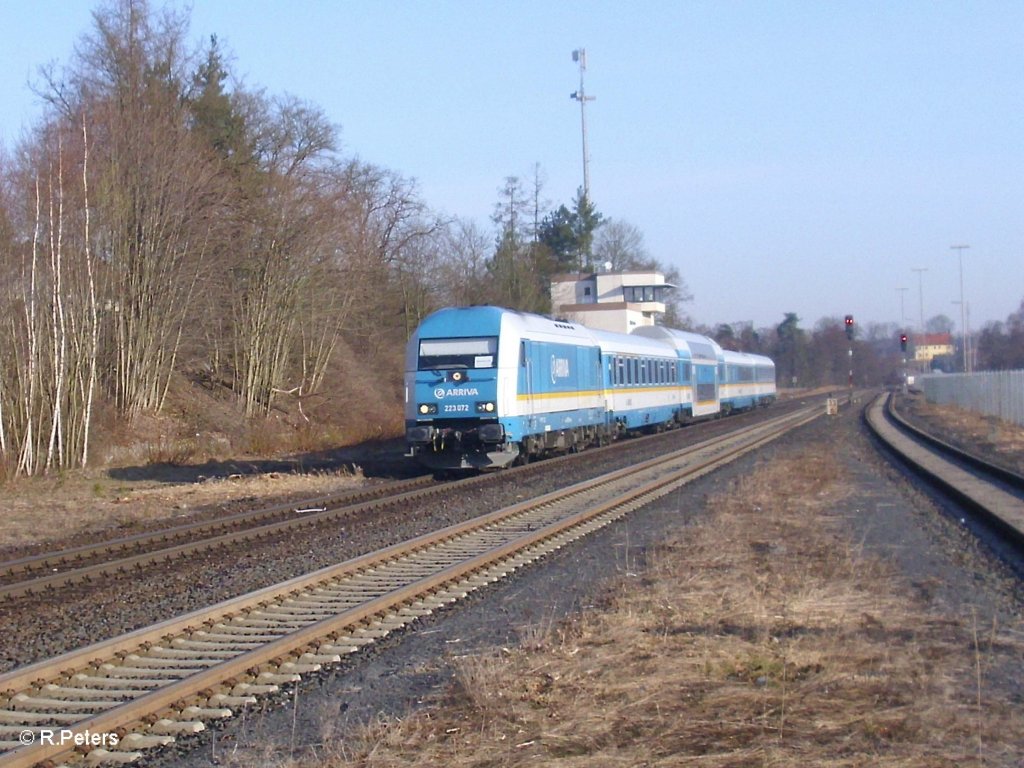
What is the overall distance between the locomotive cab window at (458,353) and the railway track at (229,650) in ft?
25.9

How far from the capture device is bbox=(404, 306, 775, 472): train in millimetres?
21547

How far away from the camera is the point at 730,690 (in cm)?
626

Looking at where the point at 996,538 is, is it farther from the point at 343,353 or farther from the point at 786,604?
the point at 343,353

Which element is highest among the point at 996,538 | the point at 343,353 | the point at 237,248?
the point at 237,248

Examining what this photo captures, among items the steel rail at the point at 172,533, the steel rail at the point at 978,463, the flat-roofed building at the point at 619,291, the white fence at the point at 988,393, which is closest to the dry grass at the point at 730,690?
the steel rail at the point at 172,533

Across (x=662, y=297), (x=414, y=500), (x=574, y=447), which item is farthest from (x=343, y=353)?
(x=662, y=297)

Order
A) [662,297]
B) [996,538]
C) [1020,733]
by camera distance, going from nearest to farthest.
→ [1020,733] → [996,538] → [662,297]

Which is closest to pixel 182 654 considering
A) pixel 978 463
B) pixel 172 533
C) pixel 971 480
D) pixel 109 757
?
pixel 109 757

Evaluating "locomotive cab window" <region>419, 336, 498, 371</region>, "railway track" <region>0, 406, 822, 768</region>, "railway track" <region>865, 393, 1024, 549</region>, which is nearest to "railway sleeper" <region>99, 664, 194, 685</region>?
"railway track" <region>0, 406, 822, 768</region>

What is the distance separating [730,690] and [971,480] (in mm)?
15991

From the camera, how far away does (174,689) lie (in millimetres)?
6449

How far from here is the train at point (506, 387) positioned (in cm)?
2155

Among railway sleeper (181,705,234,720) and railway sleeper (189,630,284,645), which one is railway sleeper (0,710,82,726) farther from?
railway sleeper (189,630,284,645)

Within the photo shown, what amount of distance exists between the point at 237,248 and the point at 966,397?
125 feet
